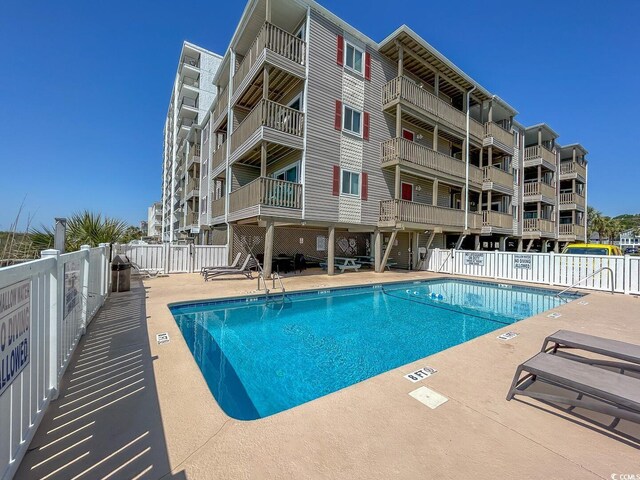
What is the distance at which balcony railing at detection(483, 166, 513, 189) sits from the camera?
1991cm

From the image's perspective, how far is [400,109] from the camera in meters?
15.2

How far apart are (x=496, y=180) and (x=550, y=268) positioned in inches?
409

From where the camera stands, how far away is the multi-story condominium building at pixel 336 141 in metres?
12.5

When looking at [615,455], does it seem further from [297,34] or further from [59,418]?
[297,34]

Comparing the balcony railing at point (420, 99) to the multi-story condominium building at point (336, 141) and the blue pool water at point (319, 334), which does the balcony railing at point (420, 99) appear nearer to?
the multi-story condominium building at point (336, 141)

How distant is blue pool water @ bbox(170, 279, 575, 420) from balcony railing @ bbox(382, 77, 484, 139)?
11.2 metres

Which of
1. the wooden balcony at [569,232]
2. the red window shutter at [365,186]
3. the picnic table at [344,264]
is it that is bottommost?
the picnic table at [344,264]

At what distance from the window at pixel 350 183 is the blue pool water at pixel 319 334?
567 centimetres

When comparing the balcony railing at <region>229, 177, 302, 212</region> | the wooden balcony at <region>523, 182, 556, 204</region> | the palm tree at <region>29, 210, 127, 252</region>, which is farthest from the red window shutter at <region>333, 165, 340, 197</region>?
the wooden balcony at <region>523, 182, 556, 204</region>

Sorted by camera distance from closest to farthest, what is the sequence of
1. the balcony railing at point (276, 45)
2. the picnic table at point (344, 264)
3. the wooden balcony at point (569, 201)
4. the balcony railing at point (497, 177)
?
the balcony railing at point (276, 45), the picnic table at point (344, 264), the balcony railing at point (497, 177), the wooden balcony at point (569, 201)

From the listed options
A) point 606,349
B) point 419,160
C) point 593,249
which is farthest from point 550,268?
point 606,349

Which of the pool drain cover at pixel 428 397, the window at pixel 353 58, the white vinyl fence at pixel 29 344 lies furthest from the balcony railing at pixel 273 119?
the pool drain cover at pixel 428 397

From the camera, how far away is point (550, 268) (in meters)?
12.0

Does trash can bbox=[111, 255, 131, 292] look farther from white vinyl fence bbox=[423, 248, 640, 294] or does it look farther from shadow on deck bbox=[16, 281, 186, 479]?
white vinyl fence bbox=[423, 248, 640, 294]
